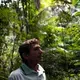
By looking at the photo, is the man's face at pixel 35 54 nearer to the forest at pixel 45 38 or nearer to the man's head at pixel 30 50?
the man's head at pixel 30 50

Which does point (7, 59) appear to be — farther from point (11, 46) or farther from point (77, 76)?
point (77, 76)

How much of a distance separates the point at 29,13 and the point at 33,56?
10.2 ft

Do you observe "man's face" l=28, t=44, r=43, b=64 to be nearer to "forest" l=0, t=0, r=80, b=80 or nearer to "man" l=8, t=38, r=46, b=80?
"man" l=8, t=38, r=46, b=80

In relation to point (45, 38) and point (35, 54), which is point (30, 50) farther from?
point (45, 38)

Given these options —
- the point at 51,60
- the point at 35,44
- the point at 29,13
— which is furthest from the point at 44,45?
the point at 35,44

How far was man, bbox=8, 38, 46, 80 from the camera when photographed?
342 cm

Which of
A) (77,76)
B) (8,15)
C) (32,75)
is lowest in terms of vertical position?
(77,76)

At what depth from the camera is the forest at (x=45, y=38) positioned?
20.1ft

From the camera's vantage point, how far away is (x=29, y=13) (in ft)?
21.4

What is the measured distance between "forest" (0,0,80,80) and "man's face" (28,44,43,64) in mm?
2408

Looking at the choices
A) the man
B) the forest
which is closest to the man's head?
the man

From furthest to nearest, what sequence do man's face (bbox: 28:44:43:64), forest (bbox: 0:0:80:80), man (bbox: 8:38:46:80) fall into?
1. forest (bbox: 0:0:80:80)
2. man's face (bbox: 28:44:43:64)
3. man (bbox: 8:38:46:80)

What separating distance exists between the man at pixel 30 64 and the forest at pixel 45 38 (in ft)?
7.82

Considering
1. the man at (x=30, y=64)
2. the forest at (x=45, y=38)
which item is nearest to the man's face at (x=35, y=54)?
the man at (x=30, y=64)
